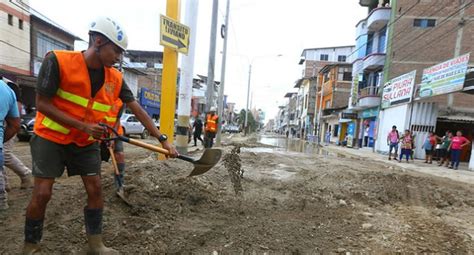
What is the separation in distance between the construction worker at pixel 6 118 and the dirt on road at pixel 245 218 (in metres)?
0.23

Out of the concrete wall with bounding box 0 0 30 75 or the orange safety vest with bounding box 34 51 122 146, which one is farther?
the concrete wall with bounding box 0 0 30 75

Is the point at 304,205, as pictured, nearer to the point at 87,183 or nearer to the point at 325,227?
the point at 325,227

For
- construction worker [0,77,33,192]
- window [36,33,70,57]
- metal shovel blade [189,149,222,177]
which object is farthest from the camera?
window [36,33,70,57]

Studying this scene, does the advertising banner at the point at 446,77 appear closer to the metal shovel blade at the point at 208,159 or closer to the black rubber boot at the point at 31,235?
the metal shovel blade at the point at 208,159

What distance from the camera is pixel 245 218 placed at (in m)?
3.41

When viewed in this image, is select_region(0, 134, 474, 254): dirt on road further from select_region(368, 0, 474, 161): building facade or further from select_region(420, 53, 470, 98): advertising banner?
select_region(368, 0, 474, 161): building facade

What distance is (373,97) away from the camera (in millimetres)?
20938

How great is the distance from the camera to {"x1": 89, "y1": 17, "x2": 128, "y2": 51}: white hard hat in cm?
207

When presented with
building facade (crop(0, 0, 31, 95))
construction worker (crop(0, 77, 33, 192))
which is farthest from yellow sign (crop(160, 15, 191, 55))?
building facade (crop(0, 0, 31, 95))

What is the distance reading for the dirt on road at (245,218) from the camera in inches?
107

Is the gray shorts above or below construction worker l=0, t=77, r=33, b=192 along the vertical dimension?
above

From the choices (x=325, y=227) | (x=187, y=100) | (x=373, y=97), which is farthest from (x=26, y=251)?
(x=373, y=97)

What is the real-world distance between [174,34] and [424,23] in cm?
2054

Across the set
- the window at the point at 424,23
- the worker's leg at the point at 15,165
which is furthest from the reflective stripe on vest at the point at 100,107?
the window at the point at 424,23
